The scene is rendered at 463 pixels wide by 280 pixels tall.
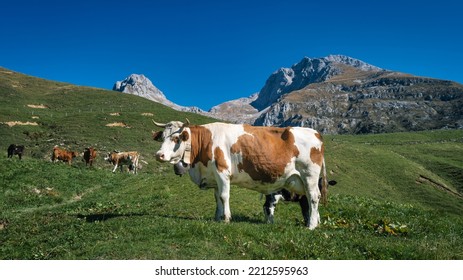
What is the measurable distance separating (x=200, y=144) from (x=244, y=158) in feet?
5.41

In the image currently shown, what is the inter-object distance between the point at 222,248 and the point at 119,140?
2264 inches

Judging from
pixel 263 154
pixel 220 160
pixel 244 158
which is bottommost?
pixel 220 160

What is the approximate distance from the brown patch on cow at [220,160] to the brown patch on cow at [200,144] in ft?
0.96

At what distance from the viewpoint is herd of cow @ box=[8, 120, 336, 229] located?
13594mm

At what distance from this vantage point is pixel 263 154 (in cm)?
1367

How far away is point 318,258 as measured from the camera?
10.4 m

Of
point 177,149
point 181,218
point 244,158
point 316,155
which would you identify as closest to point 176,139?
point 177,149

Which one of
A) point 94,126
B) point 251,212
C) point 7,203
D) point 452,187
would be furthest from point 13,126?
point 452,187

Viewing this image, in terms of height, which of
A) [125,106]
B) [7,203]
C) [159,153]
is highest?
[125,106]

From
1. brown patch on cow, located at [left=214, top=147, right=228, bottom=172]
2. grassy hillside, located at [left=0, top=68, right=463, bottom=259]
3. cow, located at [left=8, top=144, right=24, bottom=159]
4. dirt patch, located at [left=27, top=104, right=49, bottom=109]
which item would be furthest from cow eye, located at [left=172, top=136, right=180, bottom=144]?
dirt patch, located at [left=27, top=104, right=49, bottom=109]

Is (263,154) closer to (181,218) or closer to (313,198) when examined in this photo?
(313,198)

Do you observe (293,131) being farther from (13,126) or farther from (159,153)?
(13,126)

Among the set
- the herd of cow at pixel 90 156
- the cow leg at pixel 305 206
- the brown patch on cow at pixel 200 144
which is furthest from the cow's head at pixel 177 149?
the herd of cow at pixel 90 156

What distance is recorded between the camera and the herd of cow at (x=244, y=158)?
44.6 feet
